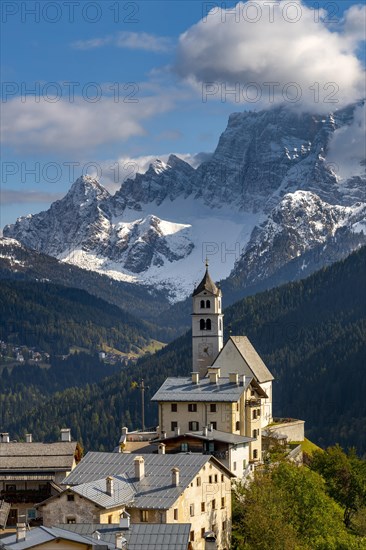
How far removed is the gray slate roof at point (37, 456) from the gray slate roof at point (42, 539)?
2965 cm

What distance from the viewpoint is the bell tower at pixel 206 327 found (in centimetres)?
17388

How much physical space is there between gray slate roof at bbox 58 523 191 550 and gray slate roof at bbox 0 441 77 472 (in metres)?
23.9

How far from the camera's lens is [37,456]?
131 metres

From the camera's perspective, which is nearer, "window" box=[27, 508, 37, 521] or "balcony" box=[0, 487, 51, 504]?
"window" box=[27, 508, 37, 521]

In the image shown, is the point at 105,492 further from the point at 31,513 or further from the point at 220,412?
the point at 220,412

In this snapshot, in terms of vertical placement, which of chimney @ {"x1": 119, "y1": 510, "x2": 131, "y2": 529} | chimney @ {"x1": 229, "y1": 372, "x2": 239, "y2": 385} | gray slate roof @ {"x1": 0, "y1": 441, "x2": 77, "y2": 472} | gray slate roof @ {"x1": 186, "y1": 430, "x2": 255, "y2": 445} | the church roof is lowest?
chimney @ {"x1": 119, "y1": 510, "x2": 131, "y2": 529}

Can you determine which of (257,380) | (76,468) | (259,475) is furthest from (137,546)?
(257,380)

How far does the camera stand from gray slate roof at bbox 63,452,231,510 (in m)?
112

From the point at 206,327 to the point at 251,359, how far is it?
9.13 m

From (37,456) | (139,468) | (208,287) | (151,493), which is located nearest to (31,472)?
(37,456)

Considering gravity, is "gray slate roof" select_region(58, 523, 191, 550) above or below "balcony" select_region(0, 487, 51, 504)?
below

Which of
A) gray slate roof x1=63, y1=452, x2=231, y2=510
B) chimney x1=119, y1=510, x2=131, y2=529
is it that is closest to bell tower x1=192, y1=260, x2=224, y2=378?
gray slate roof x1=63, y1=452, x2=231, y2=510

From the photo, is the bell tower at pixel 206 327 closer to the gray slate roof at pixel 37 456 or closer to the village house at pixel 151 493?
the gray slate roof at pixel 37 456

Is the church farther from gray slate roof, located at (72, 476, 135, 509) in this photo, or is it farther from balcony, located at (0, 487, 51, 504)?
gray slate roof, located at (72, 476, 135, 509)
